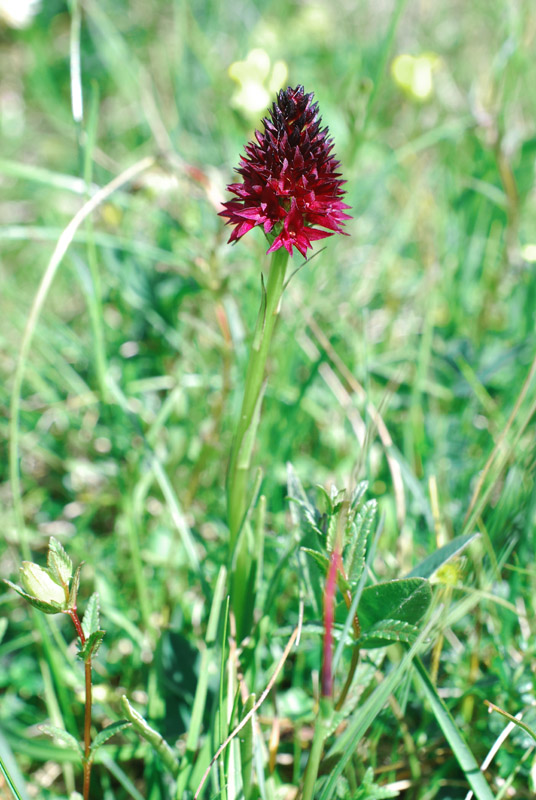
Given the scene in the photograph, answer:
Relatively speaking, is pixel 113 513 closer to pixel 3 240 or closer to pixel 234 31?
pixel 3 240

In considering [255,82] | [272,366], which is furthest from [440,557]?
[255,82]

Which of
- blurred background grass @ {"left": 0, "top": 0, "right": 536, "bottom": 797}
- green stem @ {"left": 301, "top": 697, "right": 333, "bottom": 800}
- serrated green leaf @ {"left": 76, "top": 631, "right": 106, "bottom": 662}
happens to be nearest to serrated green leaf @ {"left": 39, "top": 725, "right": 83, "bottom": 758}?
serrated green leaf @ {"left": 76, "top": 631, "right": 106, "bottom": 662}

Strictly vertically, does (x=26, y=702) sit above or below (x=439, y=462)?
below

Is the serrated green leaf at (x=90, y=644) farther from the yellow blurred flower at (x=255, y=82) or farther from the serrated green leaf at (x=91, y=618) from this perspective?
the yellow blurred flower at (x=255, y=82)

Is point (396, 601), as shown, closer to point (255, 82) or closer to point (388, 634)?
point (388, 634)

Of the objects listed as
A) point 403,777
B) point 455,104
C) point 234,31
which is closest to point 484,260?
point 455,104

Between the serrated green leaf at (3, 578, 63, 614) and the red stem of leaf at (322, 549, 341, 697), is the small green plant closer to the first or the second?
the serrated green leaf at (3, 578, 63, 614)
